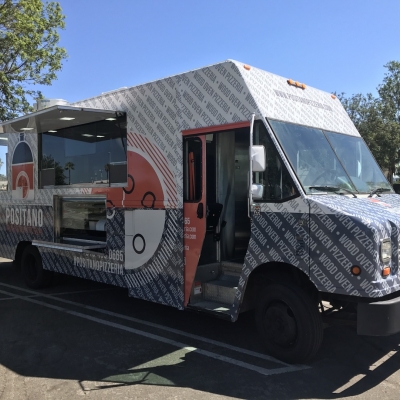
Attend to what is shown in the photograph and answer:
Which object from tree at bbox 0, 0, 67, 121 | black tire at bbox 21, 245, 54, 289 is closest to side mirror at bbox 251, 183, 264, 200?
black tire at bbox 21, 245, 54, 289

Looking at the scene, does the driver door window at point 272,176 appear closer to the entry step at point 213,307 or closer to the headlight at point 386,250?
the headlight at point 386,250

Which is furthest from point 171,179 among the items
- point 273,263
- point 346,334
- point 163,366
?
point 346,334

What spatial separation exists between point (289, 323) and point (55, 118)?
14.9 feet

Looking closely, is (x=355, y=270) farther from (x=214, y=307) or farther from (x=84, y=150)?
(x=84, y=150)

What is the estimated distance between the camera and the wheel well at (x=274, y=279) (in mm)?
4383

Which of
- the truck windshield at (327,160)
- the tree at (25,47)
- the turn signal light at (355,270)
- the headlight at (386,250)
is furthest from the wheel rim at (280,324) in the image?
the tree at (25,47)

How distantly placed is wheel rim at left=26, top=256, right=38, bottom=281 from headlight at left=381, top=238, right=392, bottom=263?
6.42m

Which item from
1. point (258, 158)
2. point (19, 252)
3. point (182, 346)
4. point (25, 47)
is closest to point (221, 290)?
point (182, 346)

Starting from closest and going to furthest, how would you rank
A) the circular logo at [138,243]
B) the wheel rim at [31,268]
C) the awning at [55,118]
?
the circular logo at [138,243]
the awning at [55,118]
the wheel rim at [31,268]

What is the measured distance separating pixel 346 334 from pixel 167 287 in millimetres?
2330

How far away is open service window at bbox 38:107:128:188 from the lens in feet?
20.7

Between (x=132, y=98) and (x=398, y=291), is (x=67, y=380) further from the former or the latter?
(x=132, y=98)

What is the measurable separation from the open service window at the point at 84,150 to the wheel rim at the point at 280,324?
2.88m

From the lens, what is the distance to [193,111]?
5.29 metres
